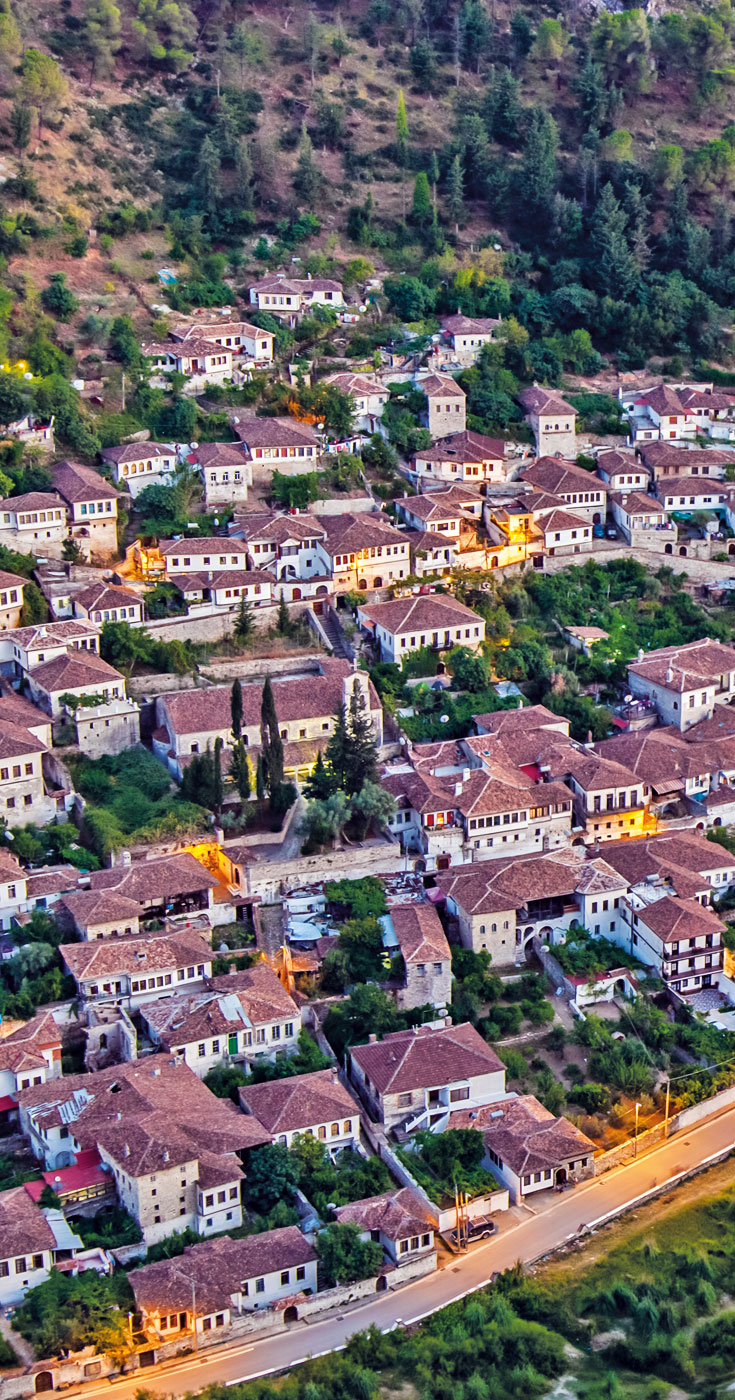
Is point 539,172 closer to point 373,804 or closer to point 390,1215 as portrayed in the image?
point 373,804

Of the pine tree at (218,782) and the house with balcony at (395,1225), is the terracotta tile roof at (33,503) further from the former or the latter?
the house with balcony at (395,1225)

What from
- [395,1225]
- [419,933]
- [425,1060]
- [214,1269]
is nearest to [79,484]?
[419,933]

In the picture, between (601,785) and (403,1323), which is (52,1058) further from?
(601,785)

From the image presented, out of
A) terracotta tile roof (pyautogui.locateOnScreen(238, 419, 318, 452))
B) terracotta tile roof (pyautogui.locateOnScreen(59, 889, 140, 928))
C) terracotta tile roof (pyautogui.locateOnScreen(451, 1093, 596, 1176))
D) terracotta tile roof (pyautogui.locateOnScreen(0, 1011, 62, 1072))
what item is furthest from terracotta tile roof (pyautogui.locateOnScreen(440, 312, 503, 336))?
terracotta tile roof (pyautogui.locateOnScreen(0, 1011, 62, 1072))

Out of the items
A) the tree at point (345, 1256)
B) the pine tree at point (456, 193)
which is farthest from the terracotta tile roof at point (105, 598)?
the pine tree at point (456, 193)

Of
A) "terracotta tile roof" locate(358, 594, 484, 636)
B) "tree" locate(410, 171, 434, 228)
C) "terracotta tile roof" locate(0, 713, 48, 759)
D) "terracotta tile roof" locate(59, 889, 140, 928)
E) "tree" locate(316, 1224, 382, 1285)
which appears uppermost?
"tree" locate(410, 171, 434, 228)

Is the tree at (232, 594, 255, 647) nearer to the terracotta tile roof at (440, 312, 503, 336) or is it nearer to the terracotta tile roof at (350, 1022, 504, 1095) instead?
the terracotta tile roof at (350, 1022, 504, 1095)
